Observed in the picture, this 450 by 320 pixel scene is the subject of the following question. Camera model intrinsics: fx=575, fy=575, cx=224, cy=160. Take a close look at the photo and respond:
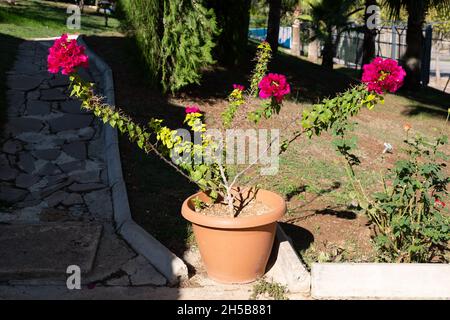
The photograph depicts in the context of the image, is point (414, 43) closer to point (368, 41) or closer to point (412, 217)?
point (368, 41)

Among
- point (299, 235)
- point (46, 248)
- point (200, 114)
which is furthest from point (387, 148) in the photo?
point (46, 248)

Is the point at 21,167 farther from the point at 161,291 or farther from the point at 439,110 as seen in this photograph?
the point at 439,110

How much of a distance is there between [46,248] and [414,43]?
12689 mm

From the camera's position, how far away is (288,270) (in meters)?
4.75

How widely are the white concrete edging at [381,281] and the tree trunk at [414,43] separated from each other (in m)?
11.3

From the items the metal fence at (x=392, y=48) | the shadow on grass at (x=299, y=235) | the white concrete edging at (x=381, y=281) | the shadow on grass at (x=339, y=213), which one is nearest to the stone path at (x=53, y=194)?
the white concrete edging at (x=381, y=281)

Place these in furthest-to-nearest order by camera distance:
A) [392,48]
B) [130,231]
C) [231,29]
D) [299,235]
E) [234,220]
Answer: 1. [392,48]
2. [231,29]
3. [299,235]
4. [130,231]
5. [234,220]

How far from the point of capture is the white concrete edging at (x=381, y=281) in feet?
14.8

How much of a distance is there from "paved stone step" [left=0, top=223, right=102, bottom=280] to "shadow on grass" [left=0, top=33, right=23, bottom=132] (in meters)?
2.92

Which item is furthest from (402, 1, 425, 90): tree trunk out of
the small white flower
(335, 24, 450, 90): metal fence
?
the small white flower

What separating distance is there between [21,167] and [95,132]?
1.31m

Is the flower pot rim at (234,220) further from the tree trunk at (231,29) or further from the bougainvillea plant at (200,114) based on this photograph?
the tree trunk at (231,29)

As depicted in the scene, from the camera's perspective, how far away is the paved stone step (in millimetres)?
4738

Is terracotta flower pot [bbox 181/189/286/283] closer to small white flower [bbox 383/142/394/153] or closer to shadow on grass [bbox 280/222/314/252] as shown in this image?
shadow on grass [bbox 280/222/314/252]
